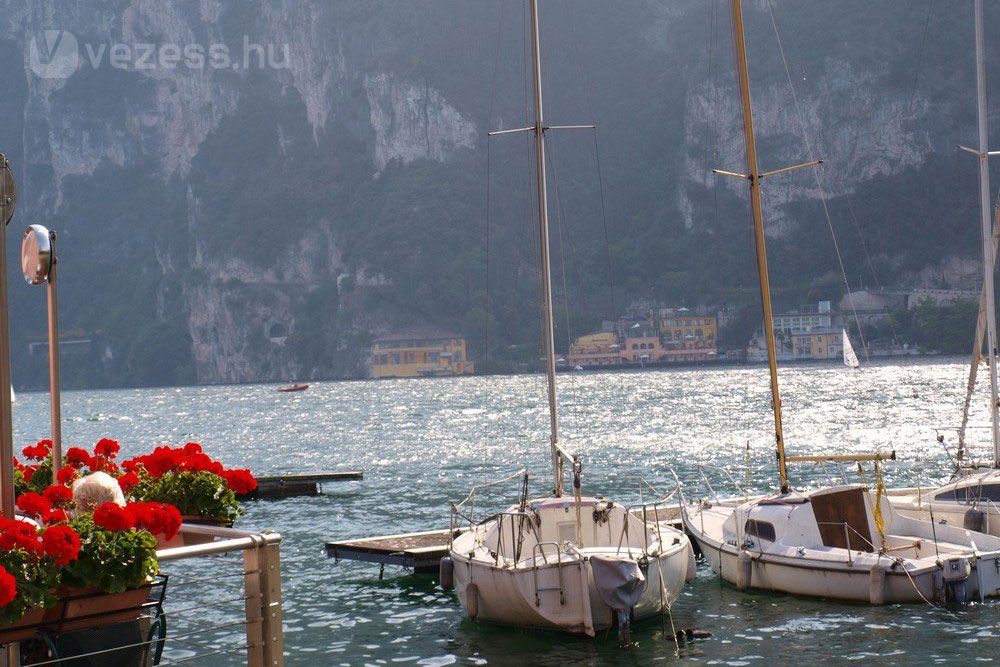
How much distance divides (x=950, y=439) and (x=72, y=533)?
5663 centimetres

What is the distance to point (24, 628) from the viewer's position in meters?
5.85

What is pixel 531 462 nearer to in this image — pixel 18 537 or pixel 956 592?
pixel 956 592

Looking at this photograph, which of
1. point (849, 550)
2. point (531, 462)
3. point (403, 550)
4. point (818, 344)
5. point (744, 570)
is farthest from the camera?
point (818, 344)

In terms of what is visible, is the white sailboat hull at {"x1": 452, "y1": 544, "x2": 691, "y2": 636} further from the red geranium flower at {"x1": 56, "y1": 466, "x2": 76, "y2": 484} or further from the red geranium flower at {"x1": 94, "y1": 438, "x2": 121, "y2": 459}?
the red geranium flower at {"x1": 56, "y1": 466, "x2": 76, "y2": 484}

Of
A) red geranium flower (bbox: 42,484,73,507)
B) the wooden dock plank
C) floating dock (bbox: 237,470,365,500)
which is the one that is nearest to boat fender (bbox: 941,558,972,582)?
the wooden dock plank

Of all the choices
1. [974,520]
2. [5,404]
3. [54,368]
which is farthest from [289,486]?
[5,404]

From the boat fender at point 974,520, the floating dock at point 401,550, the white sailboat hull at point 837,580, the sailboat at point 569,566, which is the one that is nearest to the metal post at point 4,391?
the sailboat at point 569,566

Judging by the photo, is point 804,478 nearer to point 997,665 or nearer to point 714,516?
point 714,516

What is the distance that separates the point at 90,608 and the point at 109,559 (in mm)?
378

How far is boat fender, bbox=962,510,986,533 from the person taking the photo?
2052 centimetres

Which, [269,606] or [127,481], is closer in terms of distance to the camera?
[269,606]

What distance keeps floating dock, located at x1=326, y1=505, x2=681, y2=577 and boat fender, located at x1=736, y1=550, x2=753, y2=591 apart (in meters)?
2.71

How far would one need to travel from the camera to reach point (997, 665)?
1525cm

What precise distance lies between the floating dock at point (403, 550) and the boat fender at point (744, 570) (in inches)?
107
